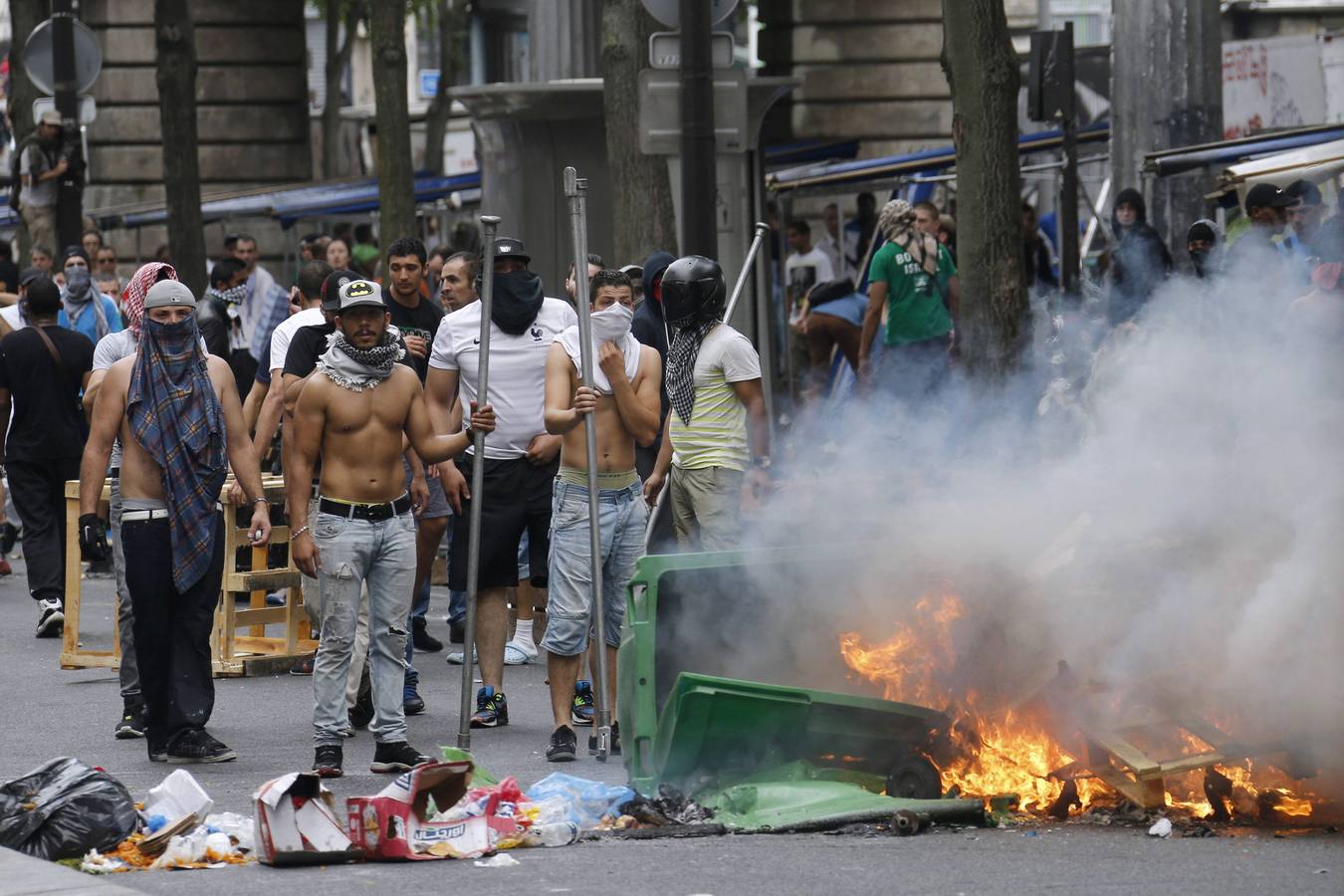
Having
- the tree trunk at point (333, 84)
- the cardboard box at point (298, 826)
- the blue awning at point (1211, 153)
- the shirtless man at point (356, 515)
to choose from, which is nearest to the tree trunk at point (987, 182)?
the blue awning at point (1211, 153)

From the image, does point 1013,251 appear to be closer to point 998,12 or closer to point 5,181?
point 998,12

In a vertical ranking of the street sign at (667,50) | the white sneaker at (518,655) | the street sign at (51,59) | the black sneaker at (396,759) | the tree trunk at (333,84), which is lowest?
the white sneaker at (518,655)

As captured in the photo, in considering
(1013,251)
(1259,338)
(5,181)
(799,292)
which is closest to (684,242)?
(1013,251)

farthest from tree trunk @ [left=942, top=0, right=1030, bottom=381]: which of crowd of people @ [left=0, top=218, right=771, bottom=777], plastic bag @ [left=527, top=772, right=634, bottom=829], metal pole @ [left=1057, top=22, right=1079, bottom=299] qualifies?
plastic bag @ [left=527, top=772, right=634, bottom=829]

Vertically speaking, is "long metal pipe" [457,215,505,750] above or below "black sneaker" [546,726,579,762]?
above

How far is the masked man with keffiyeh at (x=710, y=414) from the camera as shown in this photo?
8.40 m

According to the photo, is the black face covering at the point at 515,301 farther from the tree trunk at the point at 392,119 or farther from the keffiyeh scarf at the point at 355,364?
the tree trunk at the point at 392,119

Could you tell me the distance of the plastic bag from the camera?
6.76m

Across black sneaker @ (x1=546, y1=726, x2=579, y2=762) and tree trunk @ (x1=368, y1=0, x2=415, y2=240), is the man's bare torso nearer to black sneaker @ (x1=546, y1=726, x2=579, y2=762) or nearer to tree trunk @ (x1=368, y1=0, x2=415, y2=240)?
black sneaker @ (x1=546, y1=726, x2=579, y2=762)

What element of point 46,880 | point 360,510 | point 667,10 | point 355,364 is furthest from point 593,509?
point 667,10

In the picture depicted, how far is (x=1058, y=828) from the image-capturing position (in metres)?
6.70

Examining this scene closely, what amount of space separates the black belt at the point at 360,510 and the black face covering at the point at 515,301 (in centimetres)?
115

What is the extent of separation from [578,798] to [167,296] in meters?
2.66

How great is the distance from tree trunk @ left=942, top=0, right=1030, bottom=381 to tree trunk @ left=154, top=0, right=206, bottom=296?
28.3 ft
